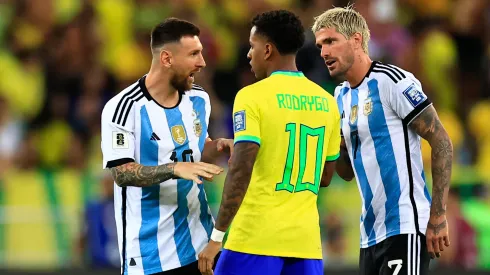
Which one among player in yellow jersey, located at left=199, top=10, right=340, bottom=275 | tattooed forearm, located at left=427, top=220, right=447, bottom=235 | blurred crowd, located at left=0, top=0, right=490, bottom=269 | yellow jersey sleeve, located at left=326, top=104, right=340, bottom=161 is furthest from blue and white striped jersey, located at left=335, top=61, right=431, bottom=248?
blurred crowd, located at left=0, top=0, right=490, bottom=269

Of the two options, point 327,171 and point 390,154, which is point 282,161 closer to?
point 327,171

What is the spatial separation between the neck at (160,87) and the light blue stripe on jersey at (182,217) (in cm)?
7

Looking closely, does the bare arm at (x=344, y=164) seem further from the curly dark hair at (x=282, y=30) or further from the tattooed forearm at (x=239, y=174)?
the tattooed forearm at (x=239, y=174)

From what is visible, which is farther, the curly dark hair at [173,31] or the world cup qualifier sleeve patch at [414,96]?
the curly dark hair at [173,31]

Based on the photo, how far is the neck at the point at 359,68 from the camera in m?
6.44

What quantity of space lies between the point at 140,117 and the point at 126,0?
7160mm

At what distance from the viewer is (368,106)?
6.39m

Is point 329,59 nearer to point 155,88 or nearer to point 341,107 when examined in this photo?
point 341,107

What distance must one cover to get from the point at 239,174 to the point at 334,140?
70cm

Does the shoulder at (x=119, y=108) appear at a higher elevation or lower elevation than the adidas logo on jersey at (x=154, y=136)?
higher

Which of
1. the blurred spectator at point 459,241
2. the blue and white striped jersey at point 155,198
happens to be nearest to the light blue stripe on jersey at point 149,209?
the blue and white striped jersey at point 155,198

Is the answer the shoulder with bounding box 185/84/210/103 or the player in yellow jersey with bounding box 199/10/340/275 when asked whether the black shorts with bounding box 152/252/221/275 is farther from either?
the shoulder with bounding box 185/84/210/103

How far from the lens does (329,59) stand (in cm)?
642

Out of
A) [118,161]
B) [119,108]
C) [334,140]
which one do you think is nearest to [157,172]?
[118,161]
